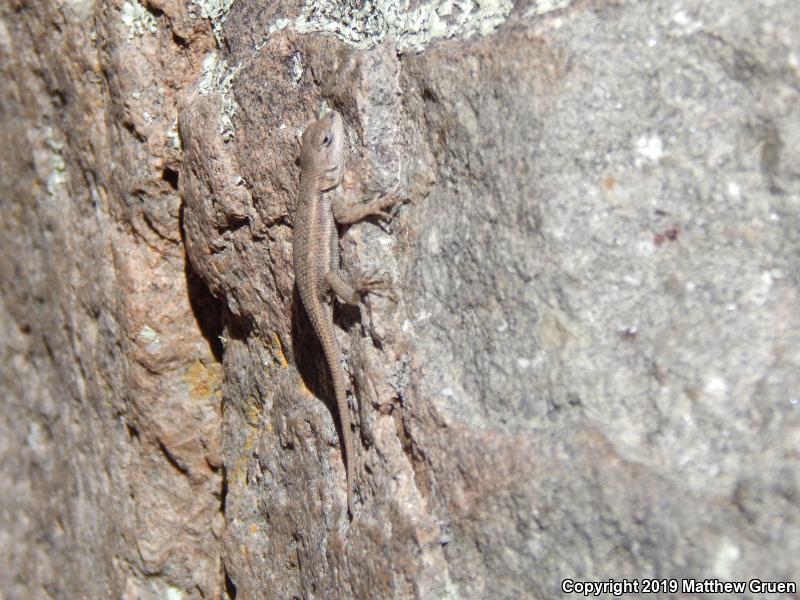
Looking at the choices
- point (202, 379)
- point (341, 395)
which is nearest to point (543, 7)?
point (341, 395)

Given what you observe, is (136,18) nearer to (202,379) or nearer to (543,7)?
(202,379)

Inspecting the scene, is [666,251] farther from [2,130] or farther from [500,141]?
[2,130]

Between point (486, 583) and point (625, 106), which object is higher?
point (625, 106)

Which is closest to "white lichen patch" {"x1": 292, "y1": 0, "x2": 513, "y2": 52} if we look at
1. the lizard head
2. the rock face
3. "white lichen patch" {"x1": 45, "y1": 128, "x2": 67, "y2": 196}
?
the rock face

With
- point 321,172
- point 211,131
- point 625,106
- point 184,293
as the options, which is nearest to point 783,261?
point 625,106

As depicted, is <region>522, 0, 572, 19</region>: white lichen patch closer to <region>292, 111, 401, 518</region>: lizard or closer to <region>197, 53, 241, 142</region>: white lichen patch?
<region>292, 111, 401, 518</region>: lizard
